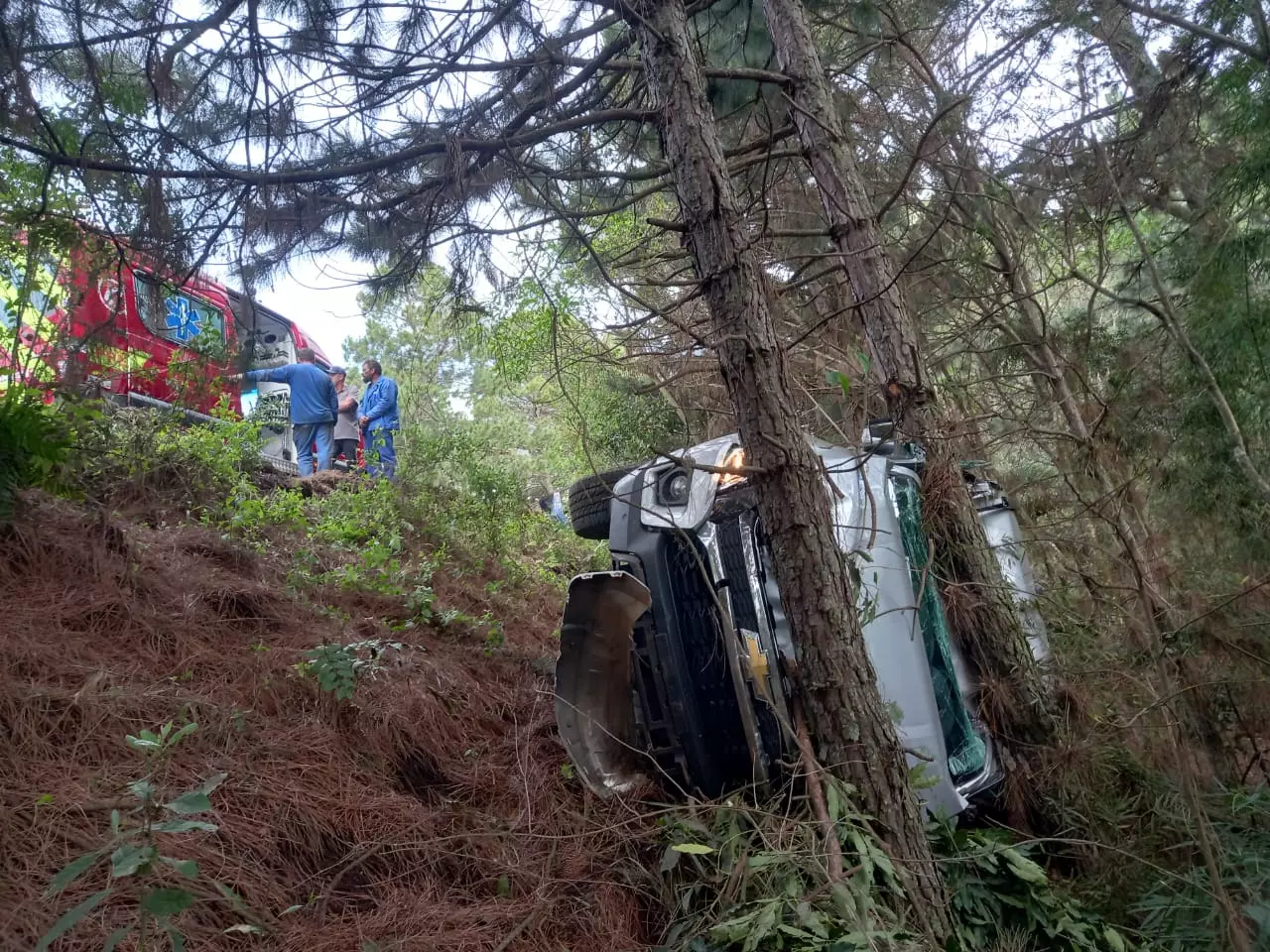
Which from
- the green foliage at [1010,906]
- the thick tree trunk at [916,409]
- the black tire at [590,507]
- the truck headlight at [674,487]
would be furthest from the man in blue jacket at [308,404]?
the green foliage at [1010,906]

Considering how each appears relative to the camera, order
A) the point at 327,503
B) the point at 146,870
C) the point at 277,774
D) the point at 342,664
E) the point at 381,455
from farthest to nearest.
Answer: the point at 381,455 < the point at 327,503 < the point at 342,664 < the point at 277,774 < the point at 146,870

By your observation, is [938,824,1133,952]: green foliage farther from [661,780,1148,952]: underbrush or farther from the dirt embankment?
the dirt embankment

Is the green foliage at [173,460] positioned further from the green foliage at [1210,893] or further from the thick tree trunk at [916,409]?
the green foliage at [1210,893]

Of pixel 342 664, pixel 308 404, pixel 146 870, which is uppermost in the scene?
pixel 308 404

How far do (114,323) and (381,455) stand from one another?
4.22 m

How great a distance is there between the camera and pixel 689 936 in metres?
3.27

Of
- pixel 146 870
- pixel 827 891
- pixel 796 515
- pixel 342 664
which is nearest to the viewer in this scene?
→ pixel 146 870

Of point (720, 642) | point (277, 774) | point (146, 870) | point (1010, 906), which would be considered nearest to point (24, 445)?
point (277, 774)

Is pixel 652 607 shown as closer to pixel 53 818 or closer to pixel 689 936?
→ pixel 689 936

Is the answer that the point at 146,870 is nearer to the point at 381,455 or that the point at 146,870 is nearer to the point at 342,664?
the point at 342,664

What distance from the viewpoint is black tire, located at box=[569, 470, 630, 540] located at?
538 centimetres

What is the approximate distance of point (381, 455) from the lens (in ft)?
27.9

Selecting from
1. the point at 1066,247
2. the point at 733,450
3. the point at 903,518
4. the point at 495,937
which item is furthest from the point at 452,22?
the point at 1066,247

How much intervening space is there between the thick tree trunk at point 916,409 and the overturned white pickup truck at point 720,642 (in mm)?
369
